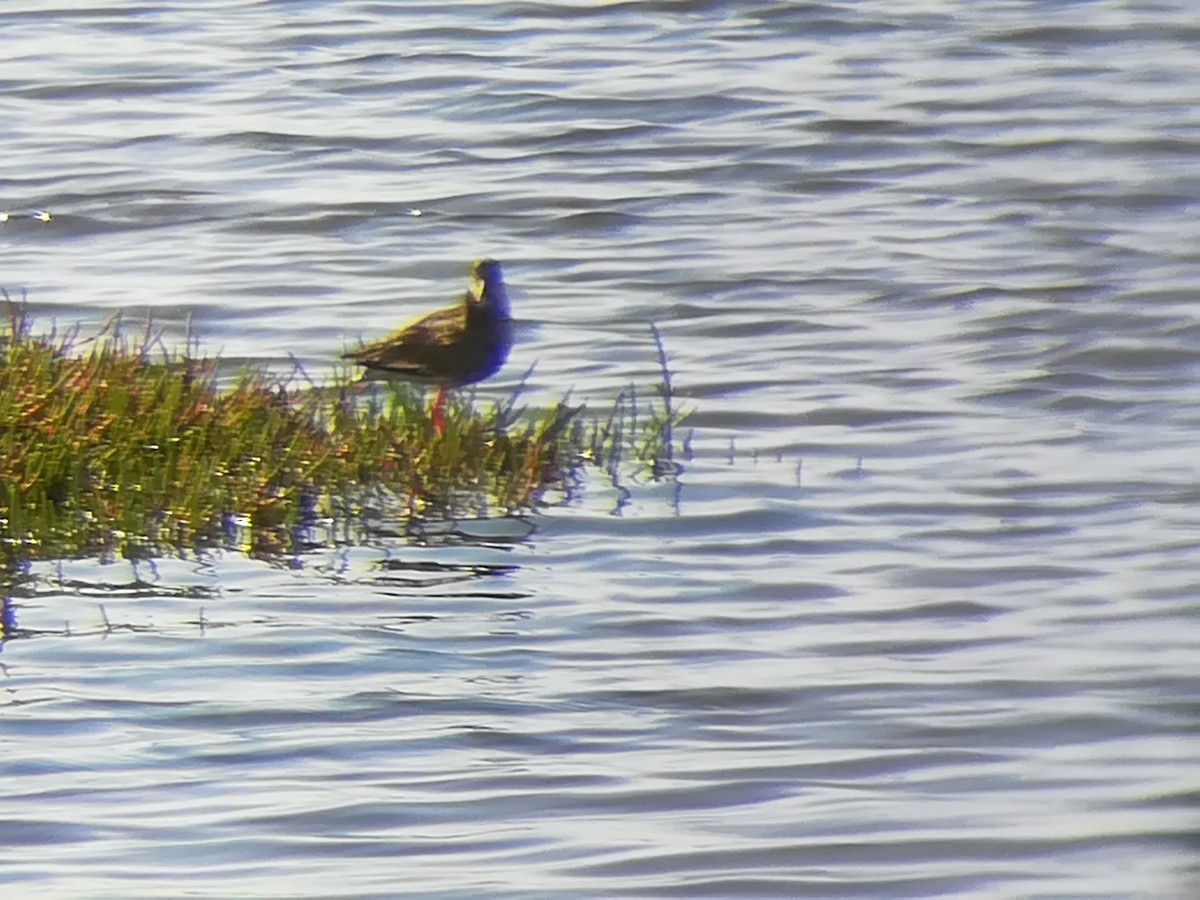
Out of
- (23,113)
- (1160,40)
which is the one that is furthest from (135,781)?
(1160,40)

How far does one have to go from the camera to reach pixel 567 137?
1980 cm

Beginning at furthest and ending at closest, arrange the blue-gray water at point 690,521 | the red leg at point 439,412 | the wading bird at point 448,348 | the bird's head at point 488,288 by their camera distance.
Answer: the bird's head at point 488,288 → the wading bird at point 448,348 → the red leg at point 439,412 → the blue-gray water at point 690,521

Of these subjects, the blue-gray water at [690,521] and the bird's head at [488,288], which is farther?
the bird's head at [488,288]

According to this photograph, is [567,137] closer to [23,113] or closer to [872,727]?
[23,113]

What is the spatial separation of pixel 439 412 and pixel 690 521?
1095mm

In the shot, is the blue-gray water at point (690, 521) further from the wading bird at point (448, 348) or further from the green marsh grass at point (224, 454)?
the wading bird at point (448, 348)

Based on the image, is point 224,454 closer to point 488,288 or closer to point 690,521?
point 690,521

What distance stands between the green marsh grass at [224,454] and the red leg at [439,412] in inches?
1.1

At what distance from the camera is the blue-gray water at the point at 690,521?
609cm

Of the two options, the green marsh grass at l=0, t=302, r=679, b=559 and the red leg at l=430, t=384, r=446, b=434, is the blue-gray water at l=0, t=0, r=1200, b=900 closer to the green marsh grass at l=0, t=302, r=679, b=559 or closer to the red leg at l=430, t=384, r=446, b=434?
the green marsh grass at l=0, t=302, r=679, b=559

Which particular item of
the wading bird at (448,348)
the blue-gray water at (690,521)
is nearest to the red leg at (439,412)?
the wading bird at (448,348)

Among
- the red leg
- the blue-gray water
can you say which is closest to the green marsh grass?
the red leg

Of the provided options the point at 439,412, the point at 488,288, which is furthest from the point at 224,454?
the point at 488,288

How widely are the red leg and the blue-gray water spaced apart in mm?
592
